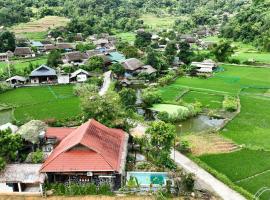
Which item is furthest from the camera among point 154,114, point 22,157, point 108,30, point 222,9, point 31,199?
point 222,9

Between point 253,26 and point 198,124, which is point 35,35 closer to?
point 253,26

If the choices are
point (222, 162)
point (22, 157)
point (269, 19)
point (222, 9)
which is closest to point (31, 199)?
point (22, 157)

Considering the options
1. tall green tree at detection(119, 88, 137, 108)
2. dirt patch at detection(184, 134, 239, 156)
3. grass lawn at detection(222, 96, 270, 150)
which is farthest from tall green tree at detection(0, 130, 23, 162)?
grass lawn at detection(222, 96, 270, 150)

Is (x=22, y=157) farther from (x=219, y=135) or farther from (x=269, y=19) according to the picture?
(x=269, y=19)

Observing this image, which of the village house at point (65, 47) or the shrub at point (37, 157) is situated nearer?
the shrub at point (37, 157)

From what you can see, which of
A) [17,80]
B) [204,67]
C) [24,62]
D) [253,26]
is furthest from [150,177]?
[253,26]

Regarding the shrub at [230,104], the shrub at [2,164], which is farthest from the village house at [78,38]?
the shrub at [2,164]

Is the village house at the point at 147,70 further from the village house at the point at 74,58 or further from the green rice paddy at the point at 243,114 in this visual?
the village house at the point at 74,58
